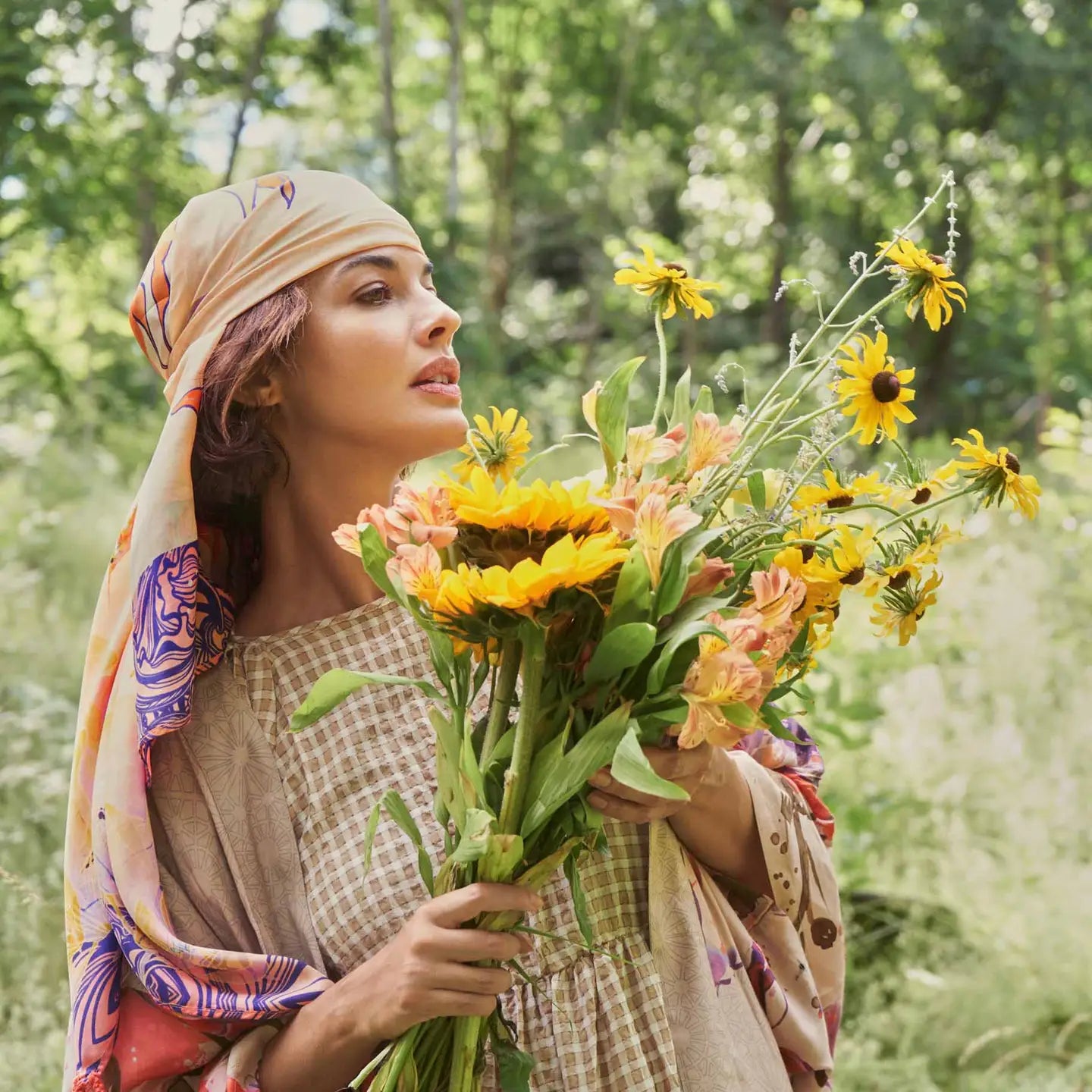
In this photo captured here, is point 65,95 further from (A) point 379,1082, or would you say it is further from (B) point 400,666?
(A) point 379,1082

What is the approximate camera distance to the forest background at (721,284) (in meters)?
3.43

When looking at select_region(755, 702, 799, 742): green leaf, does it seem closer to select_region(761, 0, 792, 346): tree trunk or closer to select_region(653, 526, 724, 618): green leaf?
select_region(653, 526, 724, 618): green leaf

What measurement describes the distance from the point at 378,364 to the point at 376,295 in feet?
0.36

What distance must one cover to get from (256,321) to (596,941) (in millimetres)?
829

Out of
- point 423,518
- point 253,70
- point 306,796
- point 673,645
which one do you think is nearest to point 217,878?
point 306,796

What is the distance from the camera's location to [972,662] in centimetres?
509

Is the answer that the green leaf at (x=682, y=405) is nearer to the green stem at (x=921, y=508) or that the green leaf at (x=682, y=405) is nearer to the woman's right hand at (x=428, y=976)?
the green stem at (x=921, y=508)

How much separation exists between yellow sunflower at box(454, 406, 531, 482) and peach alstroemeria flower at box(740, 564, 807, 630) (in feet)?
1.10

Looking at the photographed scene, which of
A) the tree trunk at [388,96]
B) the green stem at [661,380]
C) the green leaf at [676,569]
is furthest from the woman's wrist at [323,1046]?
the tree trunk at [388,96]

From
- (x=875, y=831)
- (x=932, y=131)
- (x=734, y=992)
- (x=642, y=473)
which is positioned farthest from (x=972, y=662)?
(x=932, y=131)

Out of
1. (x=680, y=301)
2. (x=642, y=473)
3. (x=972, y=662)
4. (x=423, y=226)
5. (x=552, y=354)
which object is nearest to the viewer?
(x=642, y=473)

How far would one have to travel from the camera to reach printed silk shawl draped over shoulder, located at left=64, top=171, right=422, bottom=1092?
135 centimetres

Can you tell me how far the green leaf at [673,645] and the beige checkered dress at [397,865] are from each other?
39 cm

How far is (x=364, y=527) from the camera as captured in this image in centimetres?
110
